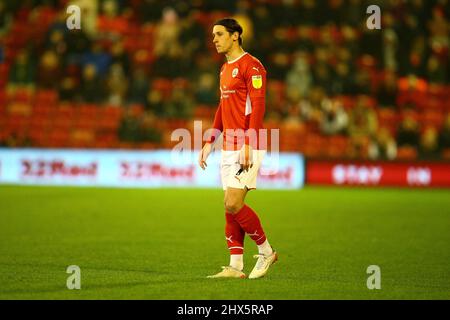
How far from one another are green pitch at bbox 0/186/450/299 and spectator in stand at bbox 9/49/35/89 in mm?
4480

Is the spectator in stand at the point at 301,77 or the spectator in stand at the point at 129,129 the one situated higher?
the spectator in stand at the point at 301,77

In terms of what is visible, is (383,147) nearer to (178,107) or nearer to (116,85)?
(178,107)

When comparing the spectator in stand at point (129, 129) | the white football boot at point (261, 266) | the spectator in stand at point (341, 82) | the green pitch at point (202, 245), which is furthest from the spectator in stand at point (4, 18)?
the white football boot at point (261, 266)

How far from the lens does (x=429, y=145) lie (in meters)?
21.8

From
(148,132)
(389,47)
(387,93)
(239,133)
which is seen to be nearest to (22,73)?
(148,132)

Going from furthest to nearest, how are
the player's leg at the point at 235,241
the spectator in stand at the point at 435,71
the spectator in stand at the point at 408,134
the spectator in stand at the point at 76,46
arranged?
the spectator in stand at the point at 435,71, the spectator in stand at the point at 408,134, the spectator in stand at the point at 76,46, the player's leg at the point at 235,241

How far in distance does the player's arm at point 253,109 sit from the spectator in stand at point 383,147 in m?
14.1

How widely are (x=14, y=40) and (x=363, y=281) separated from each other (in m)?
17.6

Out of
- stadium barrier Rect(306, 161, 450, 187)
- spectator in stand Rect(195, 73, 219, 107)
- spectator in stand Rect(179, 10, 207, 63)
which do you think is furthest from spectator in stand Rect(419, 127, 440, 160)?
spectator in stand Rect(179, 10, 207, 63)

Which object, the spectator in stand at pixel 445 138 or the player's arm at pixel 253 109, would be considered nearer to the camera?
the player's arm at pixel 253 109

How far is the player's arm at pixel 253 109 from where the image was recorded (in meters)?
7.17

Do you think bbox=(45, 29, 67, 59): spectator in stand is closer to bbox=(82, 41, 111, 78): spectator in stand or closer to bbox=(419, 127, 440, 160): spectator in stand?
bbox=(82, 41, 111, 78): spectator in stand

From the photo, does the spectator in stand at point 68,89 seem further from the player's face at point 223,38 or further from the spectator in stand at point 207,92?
the player's face at point 223,38
